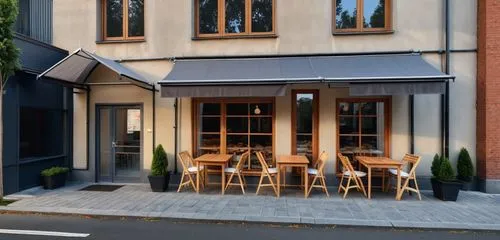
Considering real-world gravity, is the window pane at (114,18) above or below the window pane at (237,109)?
above

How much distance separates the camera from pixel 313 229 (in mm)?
5574

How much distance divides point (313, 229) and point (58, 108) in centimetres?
785

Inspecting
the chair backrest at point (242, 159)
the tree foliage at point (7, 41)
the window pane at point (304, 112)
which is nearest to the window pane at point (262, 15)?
the window pane at point (304, 112)

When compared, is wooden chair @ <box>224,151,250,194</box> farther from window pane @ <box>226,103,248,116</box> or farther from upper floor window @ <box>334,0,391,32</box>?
upper floor window @ <box>334,0,391,32</box>

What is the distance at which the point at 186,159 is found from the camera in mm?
8695

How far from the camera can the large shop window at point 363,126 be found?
27.7 feet

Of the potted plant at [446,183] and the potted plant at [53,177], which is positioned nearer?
the potted plant at [446,183]

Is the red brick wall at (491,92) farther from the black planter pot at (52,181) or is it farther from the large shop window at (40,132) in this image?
the large shop window at (40,132)

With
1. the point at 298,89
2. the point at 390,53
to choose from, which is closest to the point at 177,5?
the point at 298,89

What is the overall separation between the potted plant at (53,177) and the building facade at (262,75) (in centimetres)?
73

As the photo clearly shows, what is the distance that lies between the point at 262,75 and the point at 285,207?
300 centimetres

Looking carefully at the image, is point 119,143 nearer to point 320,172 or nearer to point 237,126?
point 237,126

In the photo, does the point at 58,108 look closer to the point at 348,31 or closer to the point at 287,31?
the point at 287,31

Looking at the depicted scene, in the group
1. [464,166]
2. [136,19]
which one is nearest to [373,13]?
[464,166]
